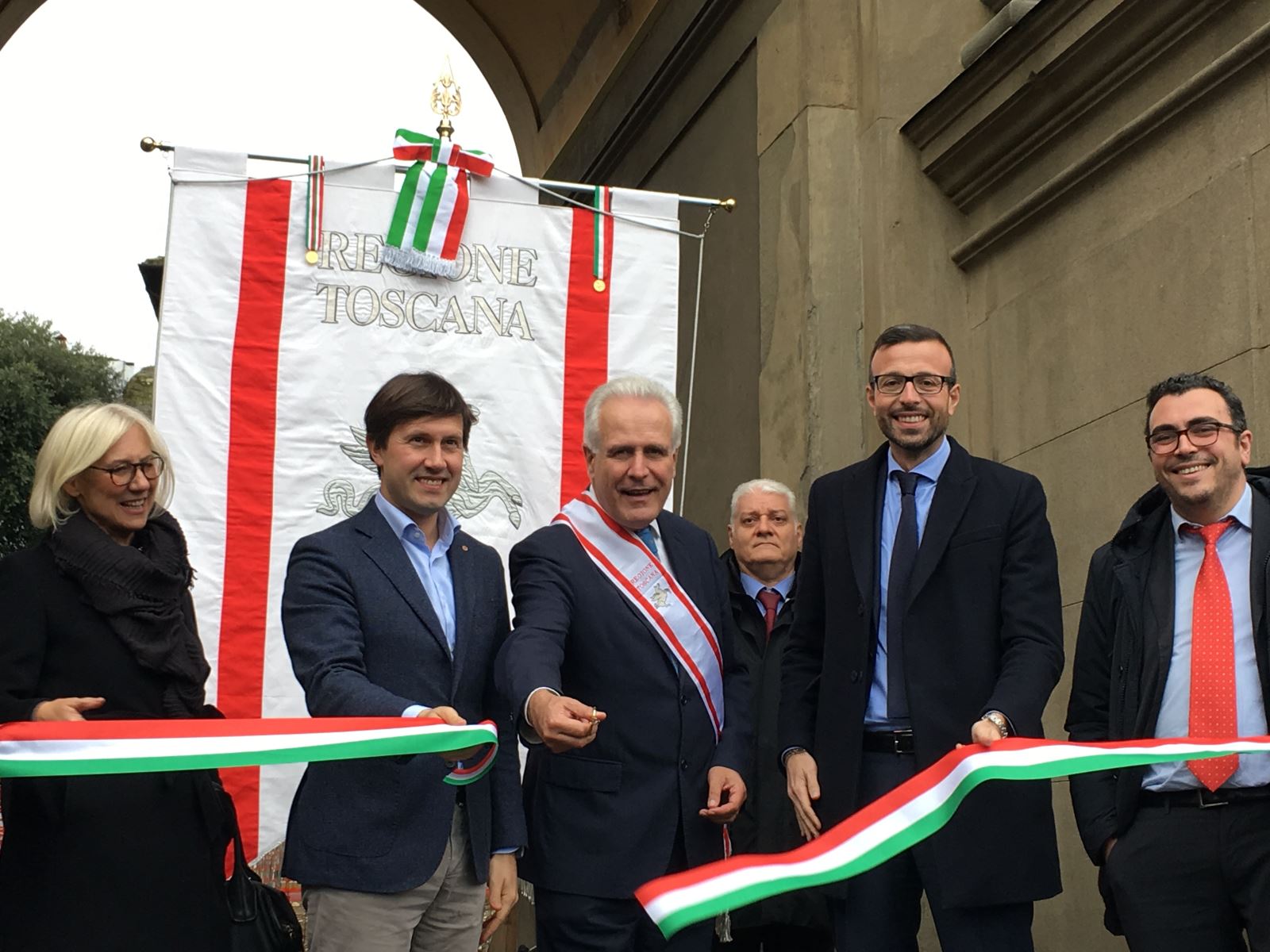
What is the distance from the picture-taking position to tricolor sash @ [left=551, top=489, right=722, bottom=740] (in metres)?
3.63

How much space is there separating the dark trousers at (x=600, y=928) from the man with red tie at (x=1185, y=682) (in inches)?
39.0

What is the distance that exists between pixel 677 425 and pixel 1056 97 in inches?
114

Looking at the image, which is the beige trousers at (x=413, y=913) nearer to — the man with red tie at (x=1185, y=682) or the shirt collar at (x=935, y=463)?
the shirt collar at (x=935, y=463)

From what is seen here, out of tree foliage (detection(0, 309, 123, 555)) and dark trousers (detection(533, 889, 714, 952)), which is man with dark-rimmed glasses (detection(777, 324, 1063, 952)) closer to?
dark trousers (detection(533, 889, 714, 952))

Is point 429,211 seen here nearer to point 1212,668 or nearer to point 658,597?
point 658,597

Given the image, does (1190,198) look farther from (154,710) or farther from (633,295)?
(154,710)

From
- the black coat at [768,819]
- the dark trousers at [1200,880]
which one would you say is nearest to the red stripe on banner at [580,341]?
the black coat at [768,819]

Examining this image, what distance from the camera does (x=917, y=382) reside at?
3.67m

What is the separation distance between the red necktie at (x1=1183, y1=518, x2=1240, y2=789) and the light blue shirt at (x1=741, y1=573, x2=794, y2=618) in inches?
67.6

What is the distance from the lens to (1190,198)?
16.8ft

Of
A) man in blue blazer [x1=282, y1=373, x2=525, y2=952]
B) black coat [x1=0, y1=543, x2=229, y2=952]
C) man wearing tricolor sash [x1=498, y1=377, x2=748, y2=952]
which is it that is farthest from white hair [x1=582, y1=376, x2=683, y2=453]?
black coat [x1=0, y1=543, x2=229, y2=952]

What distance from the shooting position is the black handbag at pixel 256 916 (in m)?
3.51

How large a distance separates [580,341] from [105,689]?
9.98 feet

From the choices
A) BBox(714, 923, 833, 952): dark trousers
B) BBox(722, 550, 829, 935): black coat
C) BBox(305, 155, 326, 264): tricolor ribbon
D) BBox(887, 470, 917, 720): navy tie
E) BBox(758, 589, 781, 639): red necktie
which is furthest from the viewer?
BBox(305, 155, 326, 264): tricolor ribbon
